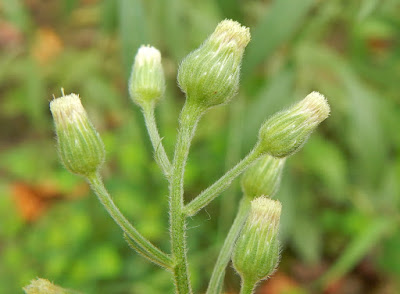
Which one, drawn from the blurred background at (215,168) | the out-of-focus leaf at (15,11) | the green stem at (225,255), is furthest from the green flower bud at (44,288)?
the out-of-focus leaf at (15,11)

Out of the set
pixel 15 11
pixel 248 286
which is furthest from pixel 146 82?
pixel 15 11

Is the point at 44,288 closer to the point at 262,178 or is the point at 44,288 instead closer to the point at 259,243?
the point at 259,243

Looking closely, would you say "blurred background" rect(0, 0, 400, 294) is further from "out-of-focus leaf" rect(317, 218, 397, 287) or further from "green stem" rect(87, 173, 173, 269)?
"green stem" rect(87, 173, 173, 269)

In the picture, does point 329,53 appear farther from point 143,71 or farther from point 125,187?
point 143,71

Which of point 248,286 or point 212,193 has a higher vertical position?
point 212,193

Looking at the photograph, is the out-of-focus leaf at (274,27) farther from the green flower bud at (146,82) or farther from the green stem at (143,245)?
the green stem at (143,245)

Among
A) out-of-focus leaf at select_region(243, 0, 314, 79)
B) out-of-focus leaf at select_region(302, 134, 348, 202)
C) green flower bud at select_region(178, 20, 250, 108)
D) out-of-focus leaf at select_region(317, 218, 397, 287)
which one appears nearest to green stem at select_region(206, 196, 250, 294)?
green flower bud at select_region(178, 20, 250, 108)

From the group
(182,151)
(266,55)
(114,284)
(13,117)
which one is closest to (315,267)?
(114,284)
